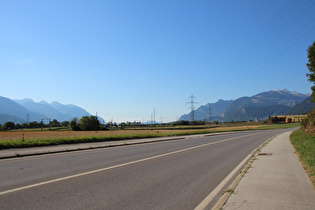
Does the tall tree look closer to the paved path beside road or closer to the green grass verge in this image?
the green grass verge

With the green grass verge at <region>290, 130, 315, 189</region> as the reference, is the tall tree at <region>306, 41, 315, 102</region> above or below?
above

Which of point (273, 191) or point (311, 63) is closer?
point (273, 191)

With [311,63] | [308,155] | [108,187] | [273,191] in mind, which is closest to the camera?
[273,191]

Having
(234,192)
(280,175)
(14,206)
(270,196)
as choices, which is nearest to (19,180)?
(14,206)

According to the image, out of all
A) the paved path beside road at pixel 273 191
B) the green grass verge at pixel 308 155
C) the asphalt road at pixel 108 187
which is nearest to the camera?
the paved path beside road at pixel 273 191

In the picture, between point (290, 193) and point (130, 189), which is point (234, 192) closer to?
point (290, 193)

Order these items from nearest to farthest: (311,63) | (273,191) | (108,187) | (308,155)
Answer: (273,191) < (108,187) < (308,155) < (311,63)

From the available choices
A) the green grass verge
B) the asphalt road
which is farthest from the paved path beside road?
the asphalt road

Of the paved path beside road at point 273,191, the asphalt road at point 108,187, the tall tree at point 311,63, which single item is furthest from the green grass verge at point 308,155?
the tall tree at point 311,63

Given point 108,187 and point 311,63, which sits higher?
point 311,63

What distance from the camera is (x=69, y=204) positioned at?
4594mm

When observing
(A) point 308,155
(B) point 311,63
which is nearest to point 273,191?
(A) point 308,155

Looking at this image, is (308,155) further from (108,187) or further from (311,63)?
(311,63)

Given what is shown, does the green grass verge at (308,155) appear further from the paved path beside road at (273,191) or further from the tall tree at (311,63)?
the tall tree at (311,63)
